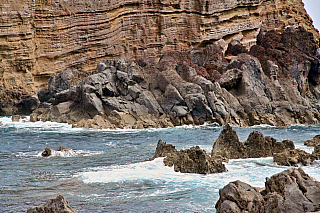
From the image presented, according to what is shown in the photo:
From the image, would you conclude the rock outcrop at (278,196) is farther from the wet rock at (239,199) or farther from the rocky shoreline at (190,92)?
the rocky shoreline at (190,92)

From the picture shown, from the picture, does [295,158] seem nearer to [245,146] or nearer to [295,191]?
[245,146]

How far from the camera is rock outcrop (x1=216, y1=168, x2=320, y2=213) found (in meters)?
7.21

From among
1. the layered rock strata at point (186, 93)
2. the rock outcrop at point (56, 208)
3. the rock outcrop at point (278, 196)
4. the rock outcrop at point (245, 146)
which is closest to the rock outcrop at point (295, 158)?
the rock outcrop at point (245, 146)

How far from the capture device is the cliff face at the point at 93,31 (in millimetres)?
55750

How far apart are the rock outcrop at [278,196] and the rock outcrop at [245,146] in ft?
27.4

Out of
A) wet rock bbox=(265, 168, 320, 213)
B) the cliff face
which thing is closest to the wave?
wet rock bbox=(265, 168, 320, 213)

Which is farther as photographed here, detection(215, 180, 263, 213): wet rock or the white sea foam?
the white sea foam

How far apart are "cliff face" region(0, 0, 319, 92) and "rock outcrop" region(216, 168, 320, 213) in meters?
52.7

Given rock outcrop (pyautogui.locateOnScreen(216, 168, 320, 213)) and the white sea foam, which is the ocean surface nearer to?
the white sea foam

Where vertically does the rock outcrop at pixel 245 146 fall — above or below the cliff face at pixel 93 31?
below

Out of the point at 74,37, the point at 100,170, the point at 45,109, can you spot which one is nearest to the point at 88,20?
the point at 74,37

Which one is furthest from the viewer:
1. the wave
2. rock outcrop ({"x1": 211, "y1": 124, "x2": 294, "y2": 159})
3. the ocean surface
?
the wave

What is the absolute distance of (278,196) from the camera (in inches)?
291

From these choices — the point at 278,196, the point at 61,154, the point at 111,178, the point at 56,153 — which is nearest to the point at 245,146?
the point at 111,178
